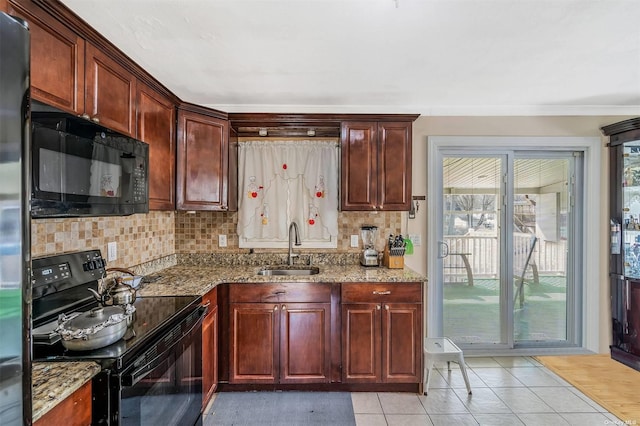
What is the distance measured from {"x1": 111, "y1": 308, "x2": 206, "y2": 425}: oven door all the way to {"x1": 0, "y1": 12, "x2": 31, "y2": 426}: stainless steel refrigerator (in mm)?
549

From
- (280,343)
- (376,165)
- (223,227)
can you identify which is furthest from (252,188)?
(280,343)

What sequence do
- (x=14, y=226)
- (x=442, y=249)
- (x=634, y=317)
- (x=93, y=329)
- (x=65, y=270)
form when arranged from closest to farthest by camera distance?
(x=14, y=226) < (x=93, y=329) < (x=65, y=270) < (x=634, y=317) < (x=442, y=249)

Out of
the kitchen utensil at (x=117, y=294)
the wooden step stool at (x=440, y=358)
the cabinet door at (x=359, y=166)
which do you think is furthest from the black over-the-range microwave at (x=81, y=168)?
the wooden step stool at (x=440, y=358)

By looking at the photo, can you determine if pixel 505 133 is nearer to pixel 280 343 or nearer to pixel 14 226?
pixel 280 343

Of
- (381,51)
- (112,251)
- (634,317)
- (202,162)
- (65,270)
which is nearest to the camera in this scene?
(65,270)

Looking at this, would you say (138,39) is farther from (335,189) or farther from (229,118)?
(335,189)

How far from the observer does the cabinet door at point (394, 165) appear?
9.50ft

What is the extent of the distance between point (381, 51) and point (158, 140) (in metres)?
1.64

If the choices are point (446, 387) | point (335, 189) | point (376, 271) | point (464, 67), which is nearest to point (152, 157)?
point (335, 189)

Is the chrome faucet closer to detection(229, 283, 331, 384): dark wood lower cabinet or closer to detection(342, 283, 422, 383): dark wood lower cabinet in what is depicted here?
detection(229, 283, 331, 384): dark wood lower cabinet

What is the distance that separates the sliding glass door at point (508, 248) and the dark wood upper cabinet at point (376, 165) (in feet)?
2.02

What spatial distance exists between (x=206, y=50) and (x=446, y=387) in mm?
3037

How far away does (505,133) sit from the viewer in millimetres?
3252

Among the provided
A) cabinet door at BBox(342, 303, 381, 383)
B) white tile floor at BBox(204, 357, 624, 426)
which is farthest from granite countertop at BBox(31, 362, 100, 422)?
cabinet door at BBox(342, 303, 381, 383)
